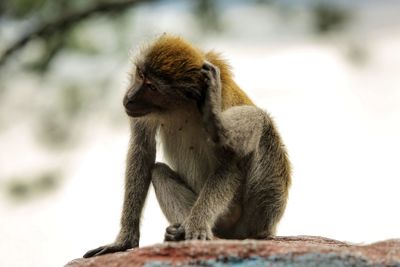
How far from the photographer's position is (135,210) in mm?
8102

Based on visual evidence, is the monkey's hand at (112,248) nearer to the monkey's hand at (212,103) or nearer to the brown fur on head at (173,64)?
the monkey's hand at (212,103)

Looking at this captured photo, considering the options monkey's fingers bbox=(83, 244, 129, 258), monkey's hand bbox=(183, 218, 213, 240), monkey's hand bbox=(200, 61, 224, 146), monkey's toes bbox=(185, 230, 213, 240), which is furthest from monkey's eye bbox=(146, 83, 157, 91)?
monkey's fingers bbox=(83, 244, 129, 258)

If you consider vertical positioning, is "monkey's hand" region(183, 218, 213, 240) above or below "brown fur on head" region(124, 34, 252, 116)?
below

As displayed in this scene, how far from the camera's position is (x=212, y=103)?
7.43 m

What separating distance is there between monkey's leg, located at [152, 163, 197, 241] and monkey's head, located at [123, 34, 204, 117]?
0.68 m

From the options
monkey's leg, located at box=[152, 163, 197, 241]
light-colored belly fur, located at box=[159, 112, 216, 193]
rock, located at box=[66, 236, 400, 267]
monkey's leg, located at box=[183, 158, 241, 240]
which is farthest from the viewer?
light-colored belly fur, located at box=[159, 112, 216, 193]

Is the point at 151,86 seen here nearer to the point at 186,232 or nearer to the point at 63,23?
the point at 186,232

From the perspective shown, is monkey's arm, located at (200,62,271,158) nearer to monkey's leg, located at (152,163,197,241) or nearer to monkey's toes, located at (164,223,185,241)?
monkey's leg, located at (152,163,197,241)

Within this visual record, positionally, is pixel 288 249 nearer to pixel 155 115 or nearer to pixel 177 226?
pixel 177 226

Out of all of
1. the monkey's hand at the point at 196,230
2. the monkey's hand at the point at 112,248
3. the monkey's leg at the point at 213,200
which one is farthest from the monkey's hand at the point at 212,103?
the monkey's hand at the point at 112,248

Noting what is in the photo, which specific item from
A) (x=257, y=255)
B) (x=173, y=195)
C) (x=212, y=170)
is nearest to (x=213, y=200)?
(x=212, y=170)

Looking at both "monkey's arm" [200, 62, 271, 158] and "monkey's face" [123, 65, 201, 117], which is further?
"monkey's face" [123, 65, 201, 117]

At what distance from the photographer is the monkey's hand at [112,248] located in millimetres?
7523

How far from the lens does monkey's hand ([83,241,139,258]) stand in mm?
7523
